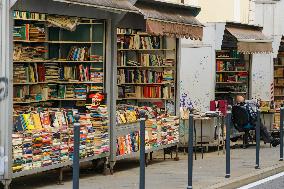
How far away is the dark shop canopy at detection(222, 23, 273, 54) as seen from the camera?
22750 millimetres

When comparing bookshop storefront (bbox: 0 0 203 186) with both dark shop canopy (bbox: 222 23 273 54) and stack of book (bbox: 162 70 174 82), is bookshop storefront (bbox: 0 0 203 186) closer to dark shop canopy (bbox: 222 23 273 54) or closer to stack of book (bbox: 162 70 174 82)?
stack of book (bbox: 162 70 174 82)

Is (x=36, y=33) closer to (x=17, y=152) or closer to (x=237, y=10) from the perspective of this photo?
(x=17, y=152)

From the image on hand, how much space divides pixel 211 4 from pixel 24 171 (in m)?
16.6

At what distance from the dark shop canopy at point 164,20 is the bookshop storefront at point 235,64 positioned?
521 cm

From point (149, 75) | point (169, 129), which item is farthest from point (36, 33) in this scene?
point (149, 75)

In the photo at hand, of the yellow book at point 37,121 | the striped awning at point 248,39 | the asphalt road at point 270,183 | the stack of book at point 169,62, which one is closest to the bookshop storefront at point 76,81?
the yellow book at point 37,121

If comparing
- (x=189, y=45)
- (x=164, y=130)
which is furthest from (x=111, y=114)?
(x=189, y=45)

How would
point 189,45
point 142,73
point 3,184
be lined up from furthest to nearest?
point 189,45, point 142,73, point 3,184

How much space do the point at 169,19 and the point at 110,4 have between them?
2.78 meters

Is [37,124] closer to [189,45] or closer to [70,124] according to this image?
[70,124]

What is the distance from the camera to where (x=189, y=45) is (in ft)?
74.2

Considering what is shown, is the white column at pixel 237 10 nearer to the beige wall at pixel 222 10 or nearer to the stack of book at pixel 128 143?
the beige wall at pixel 222 10

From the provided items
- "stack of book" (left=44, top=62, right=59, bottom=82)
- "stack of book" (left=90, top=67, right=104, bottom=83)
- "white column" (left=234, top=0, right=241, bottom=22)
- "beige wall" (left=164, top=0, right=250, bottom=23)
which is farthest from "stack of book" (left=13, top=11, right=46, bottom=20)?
"white column" (left=234, top=0, right=241, bottom=22)

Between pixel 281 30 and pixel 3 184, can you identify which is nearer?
pixel 3 184
